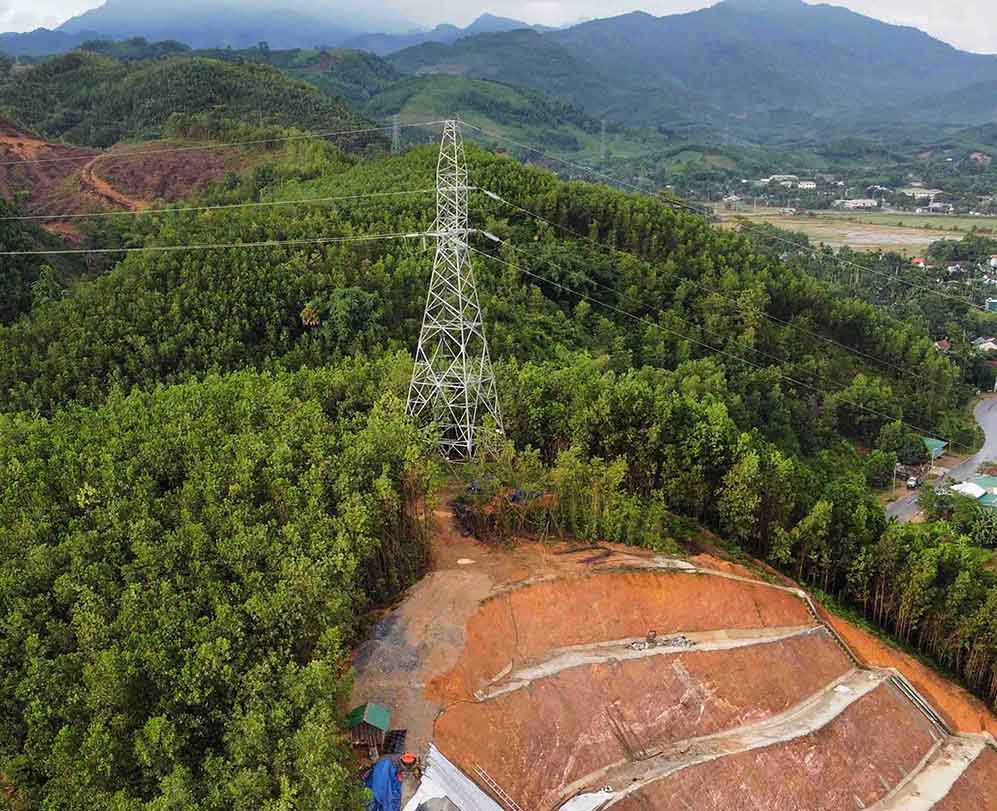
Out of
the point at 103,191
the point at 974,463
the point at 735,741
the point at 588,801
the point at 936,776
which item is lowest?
the point at 974,463

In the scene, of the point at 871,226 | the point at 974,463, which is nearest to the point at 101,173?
the point at 974,463

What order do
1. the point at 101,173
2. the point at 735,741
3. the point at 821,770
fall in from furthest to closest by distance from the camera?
the point at 101,173 → the point at 821,770 → the point at 735,741

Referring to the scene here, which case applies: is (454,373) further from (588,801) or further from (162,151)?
(162,151)

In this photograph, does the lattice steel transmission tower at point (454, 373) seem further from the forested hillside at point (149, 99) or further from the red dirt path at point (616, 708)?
the forested hillside at point (149, 99)

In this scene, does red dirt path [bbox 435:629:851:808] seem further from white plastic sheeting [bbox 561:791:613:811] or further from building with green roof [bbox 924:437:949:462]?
building with green roof [bbox 924:437:949:462]

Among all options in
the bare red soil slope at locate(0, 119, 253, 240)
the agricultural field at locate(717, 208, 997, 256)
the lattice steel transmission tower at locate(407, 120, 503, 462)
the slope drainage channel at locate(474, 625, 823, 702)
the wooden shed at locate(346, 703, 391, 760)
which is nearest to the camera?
the wooden shed at locate(346, 703, 391, 760)

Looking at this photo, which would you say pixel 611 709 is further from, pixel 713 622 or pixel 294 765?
pixel 294 765

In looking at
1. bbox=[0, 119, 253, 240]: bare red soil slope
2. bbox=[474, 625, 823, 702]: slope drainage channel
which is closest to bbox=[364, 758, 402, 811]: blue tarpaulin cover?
bbox=[474, 625, 823, 702]: slope drainage channel
